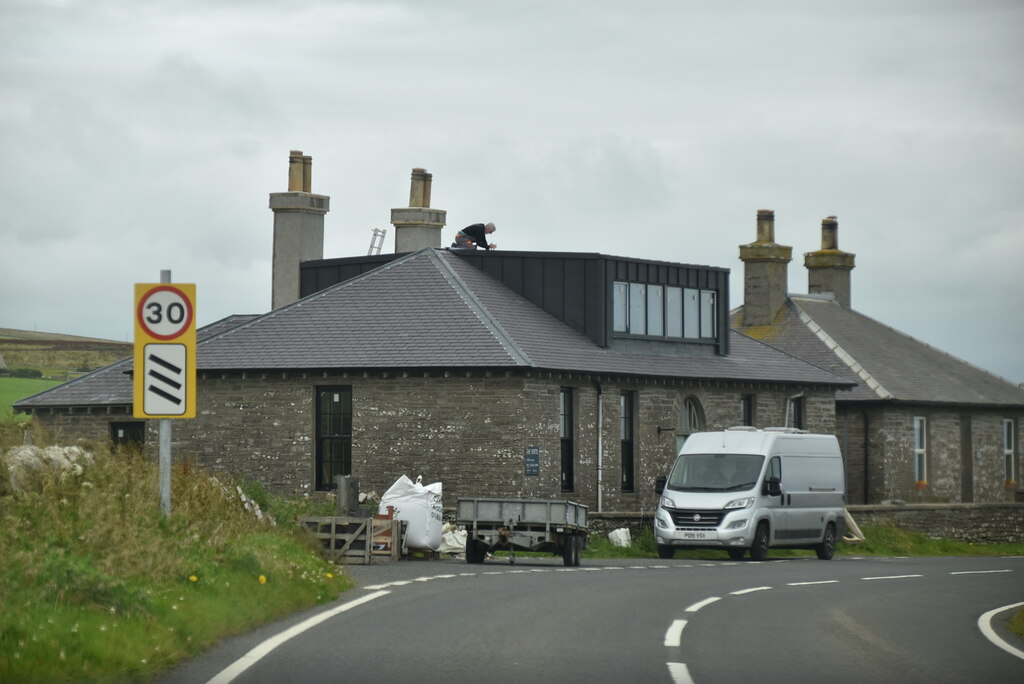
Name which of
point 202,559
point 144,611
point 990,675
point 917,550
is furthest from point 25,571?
point 917,550

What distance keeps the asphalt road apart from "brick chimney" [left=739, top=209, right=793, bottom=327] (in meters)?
31.9

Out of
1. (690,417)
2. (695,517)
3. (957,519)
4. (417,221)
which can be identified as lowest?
(957,519)

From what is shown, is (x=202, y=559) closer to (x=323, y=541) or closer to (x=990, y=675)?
(x=990, y=675)

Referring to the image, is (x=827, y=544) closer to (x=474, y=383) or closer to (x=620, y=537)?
(x=620, y=537)

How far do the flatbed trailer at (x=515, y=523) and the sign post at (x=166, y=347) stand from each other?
40.5 feet

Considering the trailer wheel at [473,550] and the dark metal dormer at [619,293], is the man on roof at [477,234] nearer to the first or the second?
the dark metal dormer at [619,293]

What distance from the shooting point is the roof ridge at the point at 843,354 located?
5116 centimetres

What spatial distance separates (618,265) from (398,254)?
6.28 metres

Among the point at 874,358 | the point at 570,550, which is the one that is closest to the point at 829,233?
the point at 874,358

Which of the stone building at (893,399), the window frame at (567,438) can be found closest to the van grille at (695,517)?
the window frame at (567,438)

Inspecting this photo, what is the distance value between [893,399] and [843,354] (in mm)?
3578

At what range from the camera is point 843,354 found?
53781 millimetres

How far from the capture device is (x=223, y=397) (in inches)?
1542

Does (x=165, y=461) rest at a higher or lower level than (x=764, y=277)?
lower
